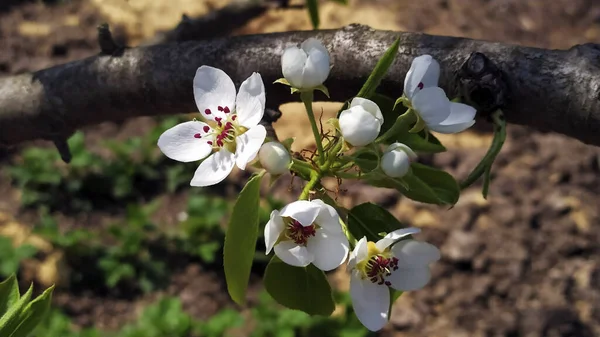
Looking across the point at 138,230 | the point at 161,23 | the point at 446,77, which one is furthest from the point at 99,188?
the point at 446,77

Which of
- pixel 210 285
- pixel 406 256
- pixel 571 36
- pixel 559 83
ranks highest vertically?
pixel 559 83

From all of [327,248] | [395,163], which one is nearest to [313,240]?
[327,248]

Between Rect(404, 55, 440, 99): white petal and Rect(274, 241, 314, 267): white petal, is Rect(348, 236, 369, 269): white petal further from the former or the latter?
Rect(404, 55, 440, 99): white petal

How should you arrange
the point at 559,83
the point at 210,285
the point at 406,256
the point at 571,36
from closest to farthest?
1. the point at 406,256
2. the point at 559,83
3. the point at 210,285
4. the point at 571,36

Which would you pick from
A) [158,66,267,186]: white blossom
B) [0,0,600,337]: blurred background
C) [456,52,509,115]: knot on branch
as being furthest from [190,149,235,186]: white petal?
[0,0,600,337]: blurred background

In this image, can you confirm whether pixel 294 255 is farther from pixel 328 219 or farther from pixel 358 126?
pixel 358 126

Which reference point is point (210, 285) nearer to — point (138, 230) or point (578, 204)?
point (138, 230)
